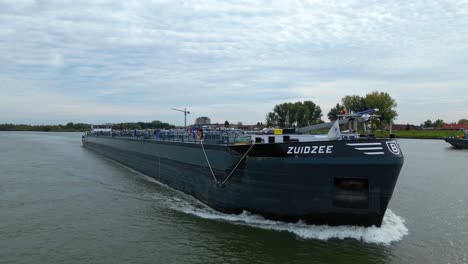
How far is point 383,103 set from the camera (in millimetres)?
109250

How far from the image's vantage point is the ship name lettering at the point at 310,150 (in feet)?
38.4

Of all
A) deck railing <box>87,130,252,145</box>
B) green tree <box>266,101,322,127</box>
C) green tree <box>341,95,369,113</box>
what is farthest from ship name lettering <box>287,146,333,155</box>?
green tree <box>341,95,369,113</box>

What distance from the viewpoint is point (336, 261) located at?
10.4 meters

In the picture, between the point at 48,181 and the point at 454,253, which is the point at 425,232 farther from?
the point at 48,181

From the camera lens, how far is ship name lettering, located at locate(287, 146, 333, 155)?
461 inches

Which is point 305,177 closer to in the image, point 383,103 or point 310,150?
point 310,150

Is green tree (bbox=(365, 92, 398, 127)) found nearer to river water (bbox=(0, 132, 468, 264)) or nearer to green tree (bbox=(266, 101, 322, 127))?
green tree (bbox=(266, 101, 322, 127))

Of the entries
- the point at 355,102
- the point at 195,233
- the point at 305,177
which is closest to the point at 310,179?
the point at 305,177

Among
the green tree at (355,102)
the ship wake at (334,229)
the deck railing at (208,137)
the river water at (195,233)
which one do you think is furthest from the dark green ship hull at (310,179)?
the green tree at (355,102)

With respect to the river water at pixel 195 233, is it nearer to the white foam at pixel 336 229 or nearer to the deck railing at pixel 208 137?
the white foam at pixel 336 229

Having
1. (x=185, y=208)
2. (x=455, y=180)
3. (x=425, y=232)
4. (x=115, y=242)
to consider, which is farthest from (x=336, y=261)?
(x=455, y=180)

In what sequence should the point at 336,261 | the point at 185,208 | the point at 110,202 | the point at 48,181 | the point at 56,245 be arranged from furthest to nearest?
the point at 48,181, the point at 110,202, the point at 185,208, the point at 56,245, the point at 336,261

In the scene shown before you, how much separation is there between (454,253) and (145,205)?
12.8 m

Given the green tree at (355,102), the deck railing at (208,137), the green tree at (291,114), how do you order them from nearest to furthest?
1. the deck railing at (208,137)
2. the green tree at (291,114)
3. the green tree at (355,102)
